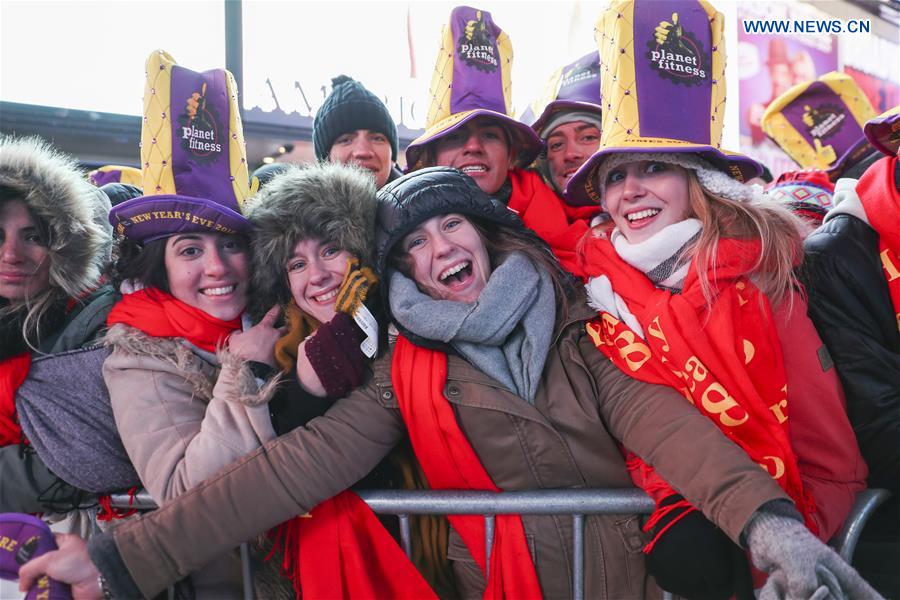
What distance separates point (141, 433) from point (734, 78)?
919 centimetres

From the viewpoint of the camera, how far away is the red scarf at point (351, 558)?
173 centimetres

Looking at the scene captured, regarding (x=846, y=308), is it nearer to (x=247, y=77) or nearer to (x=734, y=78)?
(x=247, y=77)

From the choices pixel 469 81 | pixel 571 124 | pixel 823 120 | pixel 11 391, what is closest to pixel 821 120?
pixel 823 120

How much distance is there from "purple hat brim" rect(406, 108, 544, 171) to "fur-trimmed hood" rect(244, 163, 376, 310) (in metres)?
0.60

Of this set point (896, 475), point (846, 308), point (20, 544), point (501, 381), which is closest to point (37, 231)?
point (20, 544)

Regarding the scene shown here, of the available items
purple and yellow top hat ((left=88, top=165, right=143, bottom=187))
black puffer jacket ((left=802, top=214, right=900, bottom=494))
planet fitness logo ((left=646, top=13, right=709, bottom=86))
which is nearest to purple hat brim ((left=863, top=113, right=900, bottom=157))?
black puffer jacket ((left=802, top=214, right=900, bottom=494))

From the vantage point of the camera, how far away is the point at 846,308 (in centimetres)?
187

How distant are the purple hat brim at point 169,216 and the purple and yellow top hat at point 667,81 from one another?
1.32m

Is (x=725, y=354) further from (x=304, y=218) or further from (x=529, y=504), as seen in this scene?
(x=304, y=218)

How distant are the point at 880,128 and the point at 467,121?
59.4 inches

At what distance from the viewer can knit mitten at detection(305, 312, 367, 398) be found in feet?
5.99

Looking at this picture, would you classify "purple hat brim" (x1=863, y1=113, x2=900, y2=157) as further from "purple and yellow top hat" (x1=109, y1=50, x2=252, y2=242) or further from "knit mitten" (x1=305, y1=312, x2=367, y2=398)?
"purple and yellow top hat" (x1=109, y1=50, x2=252, y2=242)

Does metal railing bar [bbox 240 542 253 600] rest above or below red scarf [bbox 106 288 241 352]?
below

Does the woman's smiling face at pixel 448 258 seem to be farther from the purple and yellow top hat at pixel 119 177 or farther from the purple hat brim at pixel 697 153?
the purple and yellow top hat at pixel 119 177
